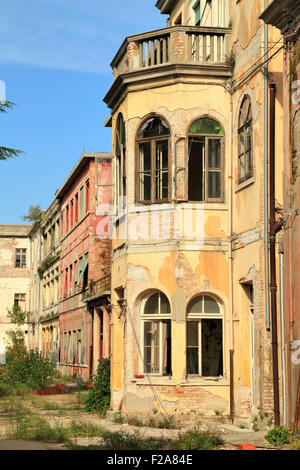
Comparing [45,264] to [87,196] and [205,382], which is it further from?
[205,382]

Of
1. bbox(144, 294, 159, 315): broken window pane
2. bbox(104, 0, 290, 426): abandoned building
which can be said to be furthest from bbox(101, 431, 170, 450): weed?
bbox(144, 294, 159, 315): broken window pane

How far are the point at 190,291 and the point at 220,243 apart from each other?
4.49 ft

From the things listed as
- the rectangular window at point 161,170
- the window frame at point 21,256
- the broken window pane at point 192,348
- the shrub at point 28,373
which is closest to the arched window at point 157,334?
the broken window pane at point 192,348

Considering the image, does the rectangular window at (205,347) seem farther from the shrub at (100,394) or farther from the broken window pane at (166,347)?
the shrub at (100,394)

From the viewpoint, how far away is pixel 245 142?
18469 millimetres

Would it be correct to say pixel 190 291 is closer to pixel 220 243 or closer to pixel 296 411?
pixel 220 243

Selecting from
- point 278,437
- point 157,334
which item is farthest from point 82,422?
point 278,437

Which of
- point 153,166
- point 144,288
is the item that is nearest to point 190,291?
point 144,288

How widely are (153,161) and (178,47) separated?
2.88 meters

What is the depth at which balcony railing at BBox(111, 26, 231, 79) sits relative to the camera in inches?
772

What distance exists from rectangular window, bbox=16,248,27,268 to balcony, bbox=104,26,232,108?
151ft

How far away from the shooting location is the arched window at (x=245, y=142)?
18047 millimetres

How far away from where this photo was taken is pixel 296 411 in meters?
14.0

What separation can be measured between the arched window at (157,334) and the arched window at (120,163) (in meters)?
2.92
